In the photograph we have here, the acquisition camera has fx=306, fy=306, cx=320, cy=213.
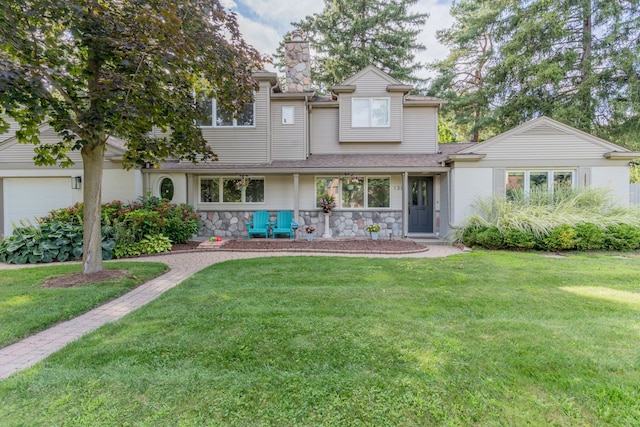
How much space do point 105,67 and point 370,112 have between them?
845 cm

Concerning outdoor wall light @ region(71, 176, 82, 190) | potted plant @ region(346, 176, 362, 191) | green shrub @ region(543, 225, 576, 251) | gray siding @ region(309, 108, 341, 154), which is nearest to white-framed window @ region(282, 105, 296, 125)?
gray siding @ region(309, 108, 341, 154)

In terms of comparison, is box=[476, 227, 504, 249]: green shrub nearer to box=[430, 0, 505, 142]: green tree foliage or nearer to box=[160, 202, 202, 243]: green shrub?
box=[160, 202, 202, 243]: green shrub

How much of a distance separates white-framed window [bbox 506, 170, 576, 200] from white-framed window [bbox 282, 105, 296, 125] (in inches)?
297

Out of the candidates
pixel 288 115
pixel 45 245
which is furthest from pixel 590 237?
pixel 45 245

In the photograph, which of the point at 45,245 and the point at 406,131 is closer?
the point at 45,245

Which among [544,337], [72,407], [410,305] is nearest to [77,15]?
[72,407]

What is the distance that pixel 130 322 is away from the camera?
11.7 feet

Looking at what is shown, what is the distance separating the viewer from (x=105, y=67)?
220 inches

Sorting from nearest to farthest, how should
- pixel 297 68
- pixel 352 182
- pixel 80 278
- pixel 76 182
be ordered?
pixel 80 278 < pixel 76 182 < pixel 352 182 < pixel 297 68

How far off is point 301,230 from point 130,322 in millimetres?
7673

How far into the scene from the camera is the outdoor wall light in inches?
384

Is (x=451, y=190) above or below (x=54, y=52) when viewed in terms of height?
below

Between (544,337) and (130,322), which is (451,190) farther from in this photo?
(130,322)

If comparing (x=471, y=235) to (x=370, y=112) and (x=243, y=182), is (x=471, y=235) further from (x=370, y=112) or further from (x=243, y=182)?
(x=243, y=182)
